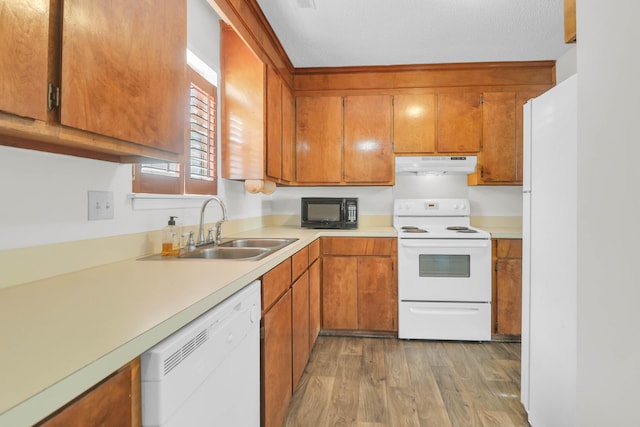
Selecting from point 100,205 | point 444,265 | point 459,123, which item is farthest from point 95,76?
point 459,123

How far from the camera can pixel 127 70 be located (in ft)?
3.30

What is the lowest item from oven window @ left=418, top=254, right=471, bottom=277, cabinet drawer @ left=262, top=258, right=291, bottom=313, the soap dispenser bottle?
oven window @ left=418, top=254, right=471, bottom=277

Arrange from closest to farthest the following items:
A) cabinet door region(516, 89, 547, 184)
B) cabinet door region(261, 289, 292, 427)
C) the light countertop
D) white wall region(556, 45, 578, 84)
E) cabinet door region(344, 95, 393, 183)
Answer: the light countertop → cabinet door region(261, 289, 292, 427) → white wall region(556, 45, 578, 84) → cabinet door region(516, 89, 547, 184) → cabinet door region(344, 95, 393, 183)

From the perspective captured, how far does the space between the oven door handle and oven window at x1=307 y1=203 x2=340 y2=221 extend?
2.36 feet

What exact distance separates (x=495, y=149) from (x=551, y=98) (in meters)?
1.68

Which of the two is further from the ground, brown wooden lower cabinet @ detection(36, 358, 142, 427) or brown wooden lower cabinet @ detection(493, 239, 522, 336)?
brown wooden lower cabinet @ detection(36, 358, 142, 427)

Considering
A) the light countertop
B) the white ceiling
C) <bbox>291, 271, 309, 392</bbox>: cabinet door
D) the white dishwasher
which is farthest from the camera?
the white ceiling

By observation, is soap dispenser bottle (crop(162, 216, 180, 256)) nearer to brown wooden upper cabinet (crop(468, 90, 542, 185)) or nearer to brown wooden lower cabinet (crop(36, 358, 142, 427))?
brown wooden lower cabinet (crop(36, 358, 142, 427))

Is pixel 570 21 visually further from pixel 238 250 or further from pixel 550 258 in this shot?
pixel 238 250

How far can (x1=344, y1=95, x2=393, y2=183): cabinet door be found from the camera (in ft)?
10.2

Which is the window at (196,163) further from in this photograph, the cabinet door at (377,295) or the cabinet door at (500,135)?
the cabinet door at (500,135)

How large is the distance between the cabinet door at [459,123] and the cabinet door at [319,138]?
0.92 metres

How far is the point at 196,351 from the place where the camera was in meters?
0.81

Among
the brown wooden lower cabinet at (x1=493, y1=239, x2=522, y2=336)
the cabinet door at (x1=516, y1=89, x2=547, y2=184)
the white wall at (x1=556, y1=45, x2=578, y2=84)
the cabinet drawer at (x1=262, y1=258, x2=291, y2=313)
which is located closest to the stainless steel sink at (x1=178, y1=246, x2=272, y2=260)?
the cabinet drawer at (x1=262, y1=258, x2=291, y2=313)
